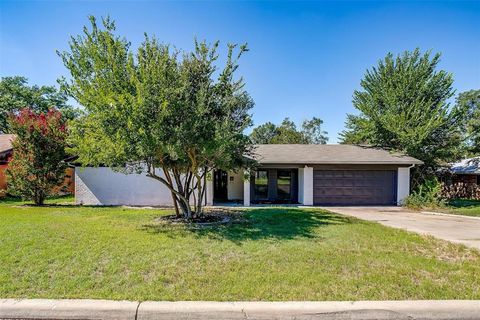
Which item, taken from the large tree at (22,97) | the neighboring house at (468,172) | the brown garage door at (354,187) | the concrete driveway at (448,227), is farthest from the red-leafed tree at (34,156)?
the neighboring house at (468,172)

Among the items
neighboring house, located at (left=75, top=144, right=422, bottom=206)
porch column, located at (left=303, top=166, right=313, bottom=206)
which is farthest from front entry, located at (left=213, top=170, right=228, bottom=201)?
porch column, located at (left=303, top=166, right=313, bottom=206)

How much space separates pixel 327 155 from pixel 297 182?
229cm

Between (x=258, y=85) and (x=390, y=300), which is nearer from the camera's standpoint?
(x=390, y=300)

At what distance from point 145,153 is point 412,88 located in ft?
62.0

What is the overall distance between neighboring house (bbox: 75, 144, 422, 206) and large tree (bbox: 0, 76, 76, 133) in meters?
21.5

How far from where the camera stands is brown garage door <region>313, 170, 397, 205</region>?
1586 cm

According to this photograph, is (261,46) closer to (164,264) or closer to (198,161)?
(198,161)


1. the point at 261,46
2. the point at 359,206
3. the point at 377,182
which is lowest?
the point at 359,206

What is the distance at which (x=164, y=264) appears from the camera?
5.18 meters

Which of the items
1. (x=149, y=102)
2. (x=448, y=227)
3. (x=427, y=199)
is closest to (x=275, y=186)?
(x=427, y=199)

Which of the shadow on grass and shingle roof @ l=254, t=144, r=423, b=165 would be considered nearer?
the shadow on grass

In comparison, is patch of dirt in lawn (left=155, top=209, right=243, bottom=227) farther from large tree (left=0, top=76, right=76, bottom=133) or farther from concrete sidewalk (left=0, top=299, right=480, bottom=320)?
large tree (left=0, top=76, right=76, bottom=133)

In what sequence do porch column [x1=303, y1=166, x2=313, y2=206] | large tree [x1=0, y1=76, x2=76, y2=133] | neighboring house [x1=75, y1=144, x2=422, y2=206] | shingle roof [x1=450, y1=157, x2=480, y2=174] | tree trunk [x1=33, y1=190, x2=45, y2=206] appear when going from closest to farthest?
1. tree trunk [x1=33, y1=190, x2=45, y2=206]
2. neighboring house [x1=75, y1=144, x2=422, y2=206]
3. porch column [x1=303, y1=166, x2=313, y2=206]
4. shingle roof [x1=450, y1=157, x2=480, y2=174]
5. large tree [x1=0, y1=76, x2=76, y2=133]

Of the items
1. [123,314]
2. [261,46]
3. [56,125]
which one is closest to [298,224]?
[123,314]
